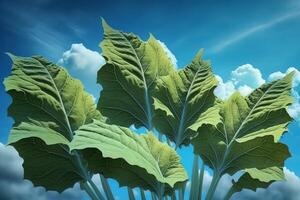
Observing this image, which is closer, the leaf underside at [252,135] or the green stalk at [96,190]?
the leaf underside at [252,135]

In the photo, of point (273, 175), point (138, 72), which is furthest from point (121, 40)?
point (273, 175)

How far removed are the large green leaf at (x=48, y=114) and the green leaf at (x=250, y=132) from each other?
50.2 inches

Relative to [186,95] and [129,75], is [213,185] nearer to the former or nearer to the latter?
[186,95]

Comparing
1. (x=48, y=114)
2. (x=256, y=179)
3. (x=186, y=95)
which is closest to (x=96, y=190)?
(x=48, y=114)

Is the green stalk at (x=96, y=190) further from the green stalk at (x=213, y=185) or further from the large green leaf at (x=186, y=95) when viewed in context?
the green stalk at (x=213, y=185)

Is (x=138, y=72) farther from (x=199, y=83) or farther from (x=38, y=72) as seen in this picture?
→ (x=38, y=72)

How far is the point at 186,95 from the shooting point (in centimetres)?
538

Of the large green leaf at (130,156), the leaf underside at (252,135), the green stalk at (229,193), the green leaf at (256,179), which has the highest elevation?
the leaf underside at (252,135)

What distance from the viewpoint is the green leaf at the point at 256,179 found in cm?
525

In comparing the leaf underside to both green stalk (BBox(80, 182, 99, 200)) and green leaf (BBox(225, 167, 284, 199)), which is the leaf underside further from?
green stalk (BBox(80, 182, 99, 200))

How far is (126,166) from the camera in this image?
15.3 ft

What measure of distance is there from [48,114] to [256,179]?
230 cm

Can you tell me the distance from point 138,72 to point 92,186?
1327 millimetres

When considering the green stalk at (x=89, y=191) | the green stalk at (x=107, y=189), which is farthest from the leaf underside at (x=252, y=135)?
the green stalk at (x=89, y=191)
